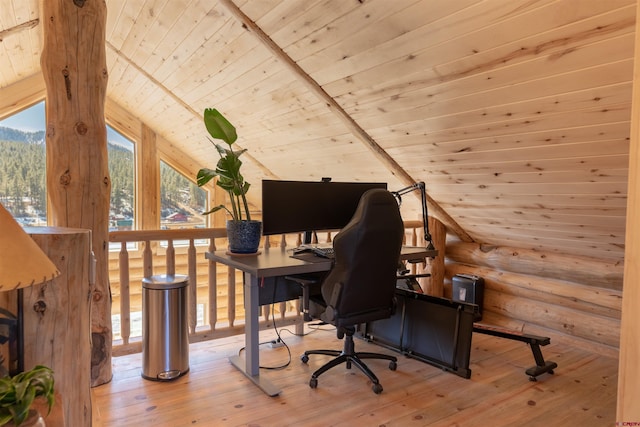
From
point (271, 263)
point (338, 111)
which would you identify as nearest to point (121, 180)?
point (338, 111)

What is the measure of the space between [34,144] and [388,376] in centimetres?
534

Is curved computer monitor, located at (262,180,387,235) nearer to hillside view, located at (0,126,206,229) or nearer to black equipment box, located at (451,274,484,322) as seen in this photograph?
black equipment box, located at (451,274,484,322)

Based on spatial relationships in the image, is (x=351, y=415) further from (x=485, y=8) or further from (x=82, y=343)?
(x=485, y=8)

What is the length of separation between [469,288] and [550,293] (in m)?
0.67

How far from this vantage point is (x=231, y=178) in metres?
2.75

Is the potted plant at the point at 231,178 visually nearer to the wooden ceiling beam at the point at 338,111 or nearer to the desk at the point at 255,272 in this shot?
the desk at the point at 255,272

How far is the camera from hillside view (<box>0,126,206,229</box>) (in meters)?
5.43

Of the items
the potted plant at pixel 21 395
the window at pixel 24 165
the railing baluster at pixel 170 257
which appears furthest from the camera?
the window at pixel 24 165

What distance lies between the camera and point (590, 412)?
232 centimetres

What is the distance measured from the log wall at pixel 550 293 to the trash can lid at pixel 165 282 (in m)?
2.77

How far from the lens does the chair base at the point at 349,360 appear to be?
254 cm

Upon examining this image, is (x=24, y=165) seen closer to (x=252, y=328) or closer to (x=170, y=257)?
(x=170, y=257)

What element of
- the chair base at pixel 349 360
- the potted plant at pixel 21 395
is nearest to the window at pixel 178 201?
the chair base at pixel 349 360

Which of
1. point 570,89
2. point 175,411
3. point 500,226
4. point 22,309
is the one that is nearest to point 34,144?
point 175,411
